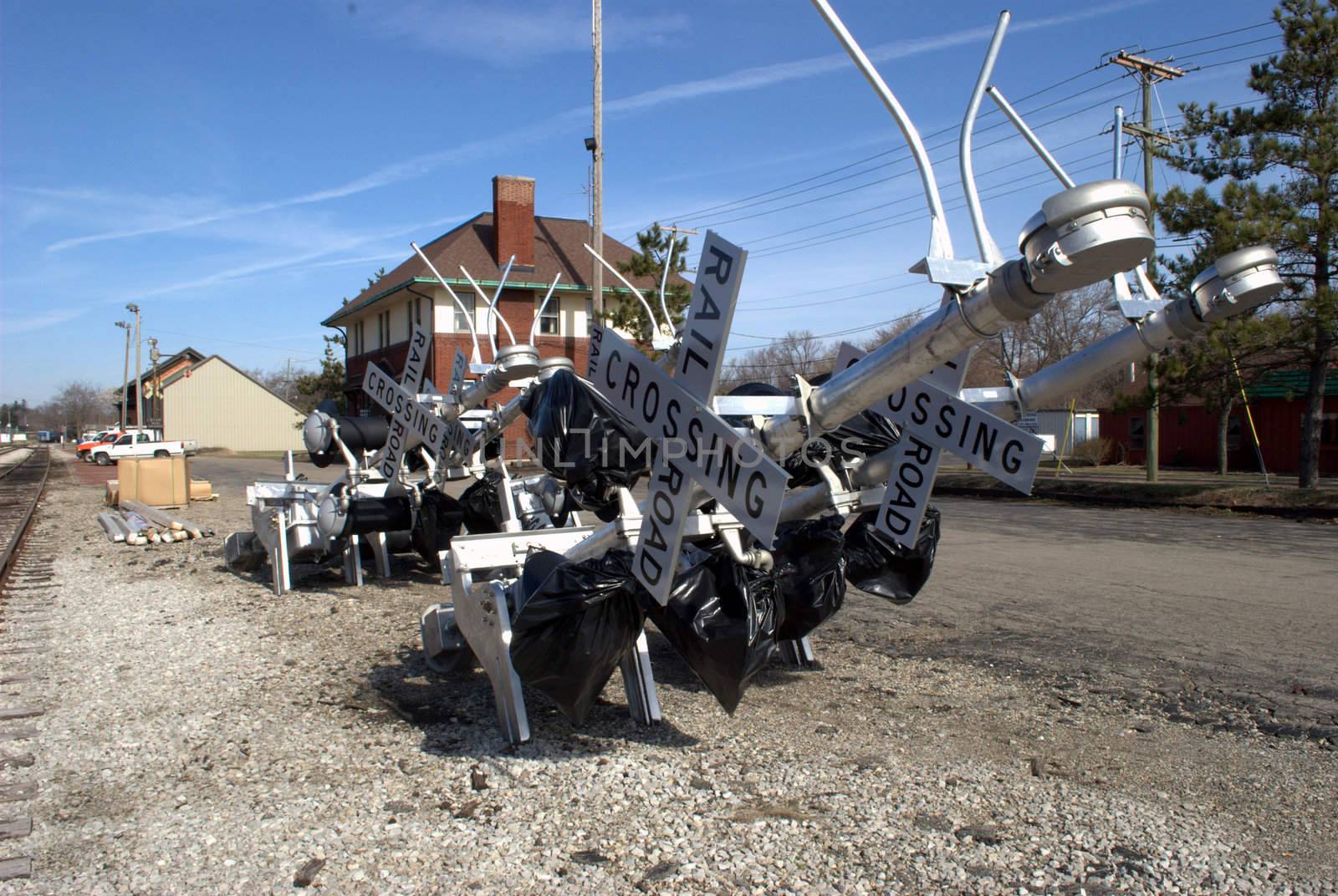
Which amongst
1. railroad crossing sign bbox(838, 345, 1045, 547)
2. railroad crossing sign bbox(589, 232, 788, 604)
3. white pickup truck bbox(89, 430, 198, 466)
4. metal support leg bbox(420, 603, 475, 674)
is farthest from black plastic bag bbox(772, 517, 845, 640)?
white pickup truck bbox(89, 430, 198, 466)

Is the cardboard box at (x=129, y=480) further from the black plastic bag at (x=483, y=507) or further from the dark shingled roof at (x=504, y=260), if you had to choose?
the black plastic bag at (x=483, y=507)

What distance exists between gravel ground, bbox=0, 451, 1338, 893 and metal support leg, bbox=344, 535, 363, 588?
3.15m

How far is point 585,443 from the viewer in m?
5.05

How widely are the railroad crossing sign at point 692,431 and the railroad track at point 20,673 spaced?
2.74m

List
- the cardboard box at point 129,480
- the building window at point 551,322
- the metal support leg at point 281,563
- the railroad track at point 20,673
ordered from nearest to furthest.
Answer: the railroad track at point 20,673, the metal support leg at point 281,563, the cardboard box at point 129,480, the building window at point 551,322

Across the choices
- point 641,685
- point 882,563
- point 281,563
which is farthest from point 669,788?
point 281,563

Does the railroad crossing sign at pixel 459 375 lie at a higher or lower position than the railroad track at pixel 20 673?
higher

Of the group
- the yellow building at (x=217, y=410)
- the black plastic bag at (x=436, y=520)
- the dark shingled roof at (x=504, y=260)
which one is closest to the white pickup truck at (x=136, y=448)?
the dark shingled roof at (x=504, y=260)

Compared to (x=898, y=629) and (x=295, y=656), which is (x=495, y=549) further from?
(x=898, y=629)

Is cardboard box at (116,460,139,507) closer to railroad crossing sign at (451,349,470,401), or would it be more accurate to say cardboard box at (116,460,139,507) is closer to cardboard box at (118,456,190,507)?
cardboard box at (118,456,190,507)

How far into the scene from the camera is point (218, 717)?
5.55m

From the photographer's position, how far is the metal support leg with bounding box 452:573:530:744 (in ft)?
16.1

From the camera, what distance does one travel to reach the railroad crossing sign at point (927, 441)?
486 cm

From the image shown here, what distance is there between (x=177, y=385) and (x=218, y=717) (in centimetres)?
7704
